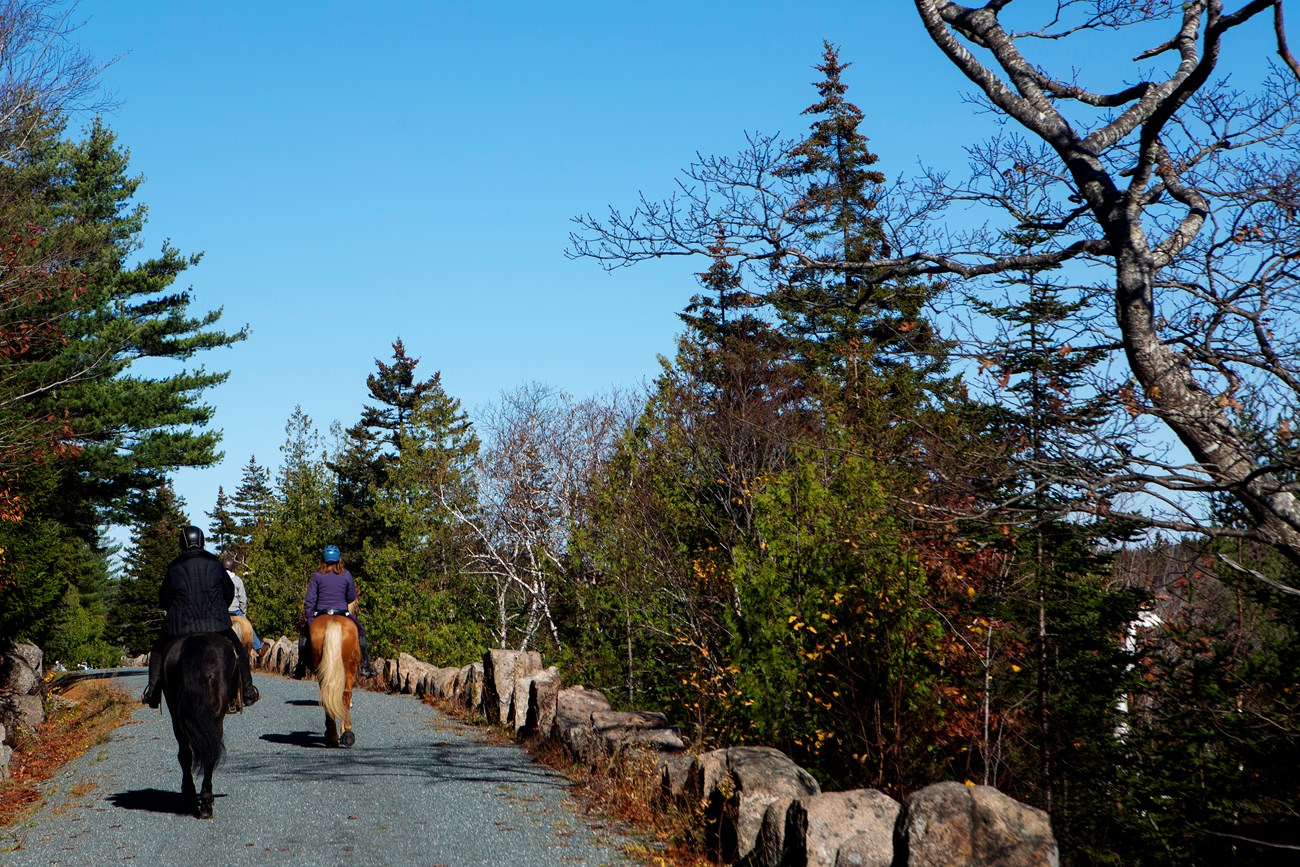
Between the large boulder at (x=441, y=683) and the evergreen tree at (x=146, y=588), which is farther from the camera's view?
the evergreen tree at (x=146, y=588)

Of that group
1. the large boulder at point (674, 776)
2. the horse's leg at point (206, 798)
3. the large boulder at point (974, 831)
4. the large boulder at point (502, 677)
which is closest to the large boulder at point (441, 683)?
the large boulder at point (502, 677)

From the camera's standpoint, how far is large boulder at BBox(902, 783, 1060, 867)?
18.7 ft

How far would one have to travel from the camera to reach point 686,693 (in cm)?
1664

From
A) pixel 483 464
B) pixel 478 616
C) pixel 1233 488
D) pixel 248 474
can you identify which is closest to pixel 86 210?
pixel 483 464

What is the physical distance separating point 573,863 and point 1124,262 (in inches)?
256

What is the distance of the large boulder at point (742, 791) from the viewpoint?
26.7 feet

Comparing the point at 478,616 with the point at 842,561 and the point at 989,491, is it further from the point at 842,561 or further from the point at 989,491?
the point at 989,491

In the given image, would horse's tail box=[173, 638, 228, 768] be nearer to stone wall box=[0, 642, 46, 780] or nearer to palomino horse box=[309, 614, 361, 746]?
palomino horse box=[309, 614, 361, 746]

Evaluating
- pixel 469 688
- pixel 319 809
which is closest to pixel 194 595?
pixel 319 809

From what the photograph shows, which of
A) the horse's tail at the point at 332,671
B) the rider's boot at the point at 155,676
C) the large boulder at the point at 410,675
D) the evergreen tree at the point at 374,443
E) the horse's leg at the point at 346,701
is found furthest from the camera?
the evergreen tree at the point at 374,443

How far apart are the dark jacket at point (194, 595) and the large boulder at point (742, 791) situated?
14.8ft

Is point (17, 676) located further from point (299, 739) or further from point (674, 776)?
point (674, 776)

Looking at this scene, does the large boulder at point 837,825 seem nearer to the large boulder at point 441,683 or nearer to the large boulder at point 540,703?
the large boulder at point 540,703

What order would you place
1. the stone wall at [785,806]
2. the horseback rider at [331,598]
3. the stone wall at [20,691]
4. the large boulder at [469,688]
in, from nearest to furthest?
the stone wall at [785,806] < the horseback rider at [331,598] < the stone wall at [20,691] < the large boulder at [469,688]
